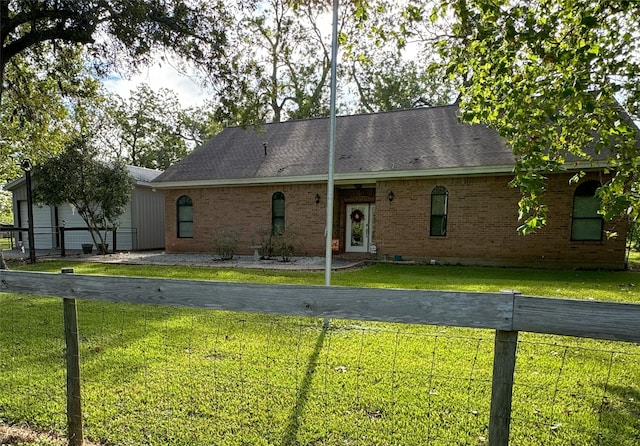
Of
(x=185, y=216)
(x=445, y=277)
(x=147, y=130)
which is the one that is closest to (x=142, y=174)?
(x=185, y=216)

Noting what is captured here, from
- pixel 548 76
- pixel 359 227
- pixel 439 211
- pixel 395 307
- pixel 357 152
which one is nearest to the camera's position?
pixel 395 307

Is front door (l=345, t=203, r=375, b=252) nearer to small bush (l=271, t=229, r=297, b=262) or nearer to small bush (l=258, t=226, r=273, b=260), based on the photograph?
small bush (l=271, t=229, r=297, b=262)

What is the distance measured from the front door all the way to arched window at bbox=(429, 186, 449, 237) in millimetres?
2639

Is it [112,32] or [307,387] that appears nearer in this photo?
[307,387]

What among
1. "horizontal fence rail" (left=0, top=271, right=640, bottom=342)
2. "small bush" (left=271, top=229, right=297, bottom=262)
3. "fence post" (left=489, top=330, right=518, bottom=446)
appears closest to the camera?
"horizontal fence rail" (left=0, top=271, right=640, bottom=342)

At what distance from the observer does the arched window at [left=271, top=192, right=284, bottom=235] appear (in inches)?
575

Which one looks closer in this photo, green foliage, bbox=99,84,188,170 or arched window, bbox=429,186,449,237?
arched window, bbox=429,186,449,237

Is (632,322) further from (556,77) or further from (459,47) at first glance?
(459,47)

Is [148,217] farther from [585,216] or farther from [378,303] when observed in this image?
[378,303]

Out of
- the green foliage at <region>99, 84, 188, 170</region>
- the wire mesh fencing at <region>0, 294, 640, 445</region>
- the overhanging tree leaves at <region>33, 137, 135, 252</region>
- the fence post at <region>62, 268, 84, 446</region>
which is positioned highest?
the green foliage at <region>99, 84, 188, 170</region>

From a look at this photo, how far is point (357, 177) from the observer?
13039 mm

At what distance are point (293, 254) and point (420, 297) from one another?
12.8 metres

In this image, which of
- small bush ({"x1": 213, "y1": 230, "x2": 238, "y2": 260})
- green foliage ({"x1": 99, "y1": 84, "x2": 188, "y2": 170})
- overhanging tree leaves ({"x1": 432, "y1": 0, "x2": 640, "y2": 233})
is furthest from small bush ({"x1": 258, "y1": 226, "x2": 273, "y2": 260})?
green foliage ({"x1": 99, "y1": 84, "x2": 188, "y2": 170})

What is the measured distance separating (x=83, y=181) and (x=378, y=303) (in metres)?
15.0
